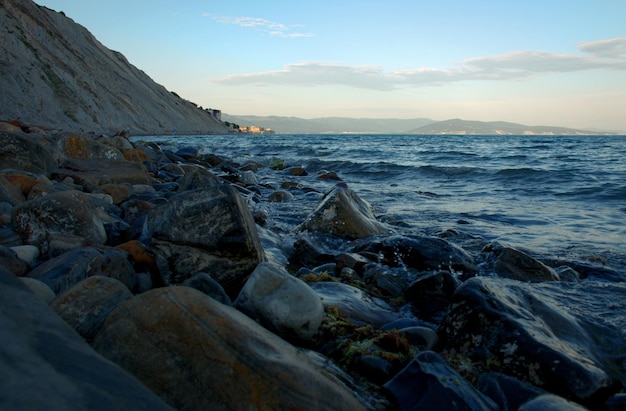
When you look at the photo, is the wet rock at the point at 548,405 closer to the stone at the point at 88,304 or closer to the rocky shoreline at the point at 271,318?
the rocky shoreline at the point at 271,318

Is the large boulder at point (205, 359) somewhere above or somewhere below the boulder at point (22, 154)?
below

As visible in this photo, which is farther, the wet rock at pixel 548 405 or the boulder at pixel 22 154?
the boulder at pixel 22 154

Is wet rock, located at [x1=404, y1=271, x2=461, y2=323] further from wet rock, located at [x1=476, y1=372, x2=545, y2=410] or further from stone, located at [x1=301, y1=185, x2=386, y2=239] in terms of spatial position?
stone, located at [x1=301, y1=185, x2=386, y2=239]

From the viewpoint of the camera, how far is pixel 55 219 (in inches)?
148

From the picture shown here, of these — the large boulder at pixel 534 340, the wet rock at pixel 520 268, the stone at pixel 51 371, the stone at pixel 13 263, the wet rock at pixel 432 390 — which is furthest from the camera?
the wet rock at pixel 520 268

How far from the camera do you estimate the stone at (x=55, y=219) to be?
367 centimetres

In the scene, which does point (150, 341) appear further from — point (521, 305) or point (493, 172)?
point (493, 172)

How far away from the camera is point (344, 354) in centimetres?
250

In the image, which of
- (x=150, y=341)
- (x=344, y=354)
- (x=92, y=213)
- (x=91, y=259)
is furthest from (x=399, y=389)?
(x=92, y=213)

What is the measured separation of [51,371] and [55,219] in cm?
315

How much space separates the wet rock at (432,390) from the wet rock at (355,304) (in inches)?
37.4

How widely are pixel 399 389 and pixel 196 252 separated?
1.91m

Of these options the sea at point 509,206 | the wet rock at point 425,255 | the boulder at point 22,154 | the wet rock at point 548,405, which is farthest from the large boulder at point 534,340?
the boulder at point 22,154

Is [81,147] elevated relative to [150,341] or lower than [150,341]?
elevated
